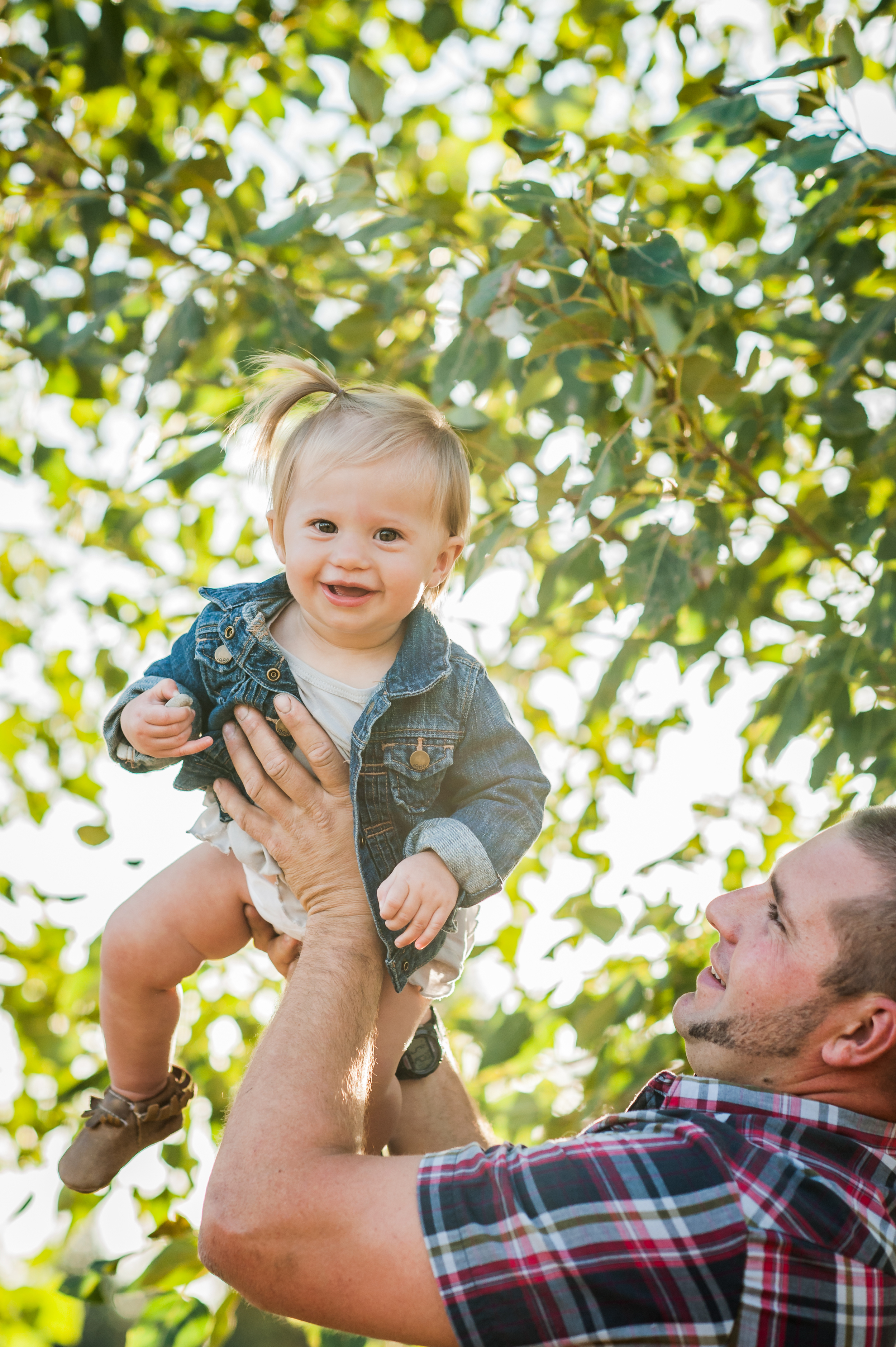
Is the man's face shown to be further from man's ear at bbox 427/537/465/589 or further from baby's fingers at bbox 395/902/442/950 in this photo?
man's ear at bbox 427/537/465/589

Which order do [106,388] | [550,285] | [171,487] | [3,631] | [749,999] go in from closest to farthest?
1. [749,999]
2. [550,285]
3. [171,487]
4. [106,388]
5. [3,631]

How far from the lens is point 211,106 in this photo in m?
2.66

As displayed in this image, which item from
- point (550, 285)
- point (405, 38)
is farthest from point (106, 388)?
point (550, 285)

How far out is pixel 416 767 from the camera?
4.47ft

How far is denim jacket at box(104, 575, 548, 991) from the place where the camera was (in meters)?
1.35

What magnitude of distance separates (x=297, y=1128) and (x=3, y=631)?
2.41 metres

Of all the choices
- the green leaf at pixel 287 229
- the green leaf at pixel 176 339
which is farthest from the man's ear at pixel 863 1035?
the green leaf at pixel 176 339

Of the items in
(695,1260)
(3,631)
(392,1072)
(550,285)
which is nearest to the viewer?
(695,1260)

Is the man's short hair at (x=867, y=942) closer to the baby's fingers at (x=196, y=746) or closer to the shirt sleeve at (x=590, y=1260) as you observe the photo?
the shirt sleeve at (x=590, y=1260)

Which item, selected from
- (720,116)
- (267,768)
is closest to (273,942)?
(267,768)

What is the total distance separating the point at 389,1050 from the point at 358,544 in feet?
2.33

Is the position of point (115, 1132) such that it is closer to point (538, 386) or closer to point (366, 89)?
point (538, 386)

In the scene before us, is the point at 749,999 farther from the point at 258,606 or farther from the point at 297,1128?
the point at 258,606

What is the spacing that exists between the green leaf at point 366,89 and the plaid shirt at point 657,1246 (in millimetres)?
1718
